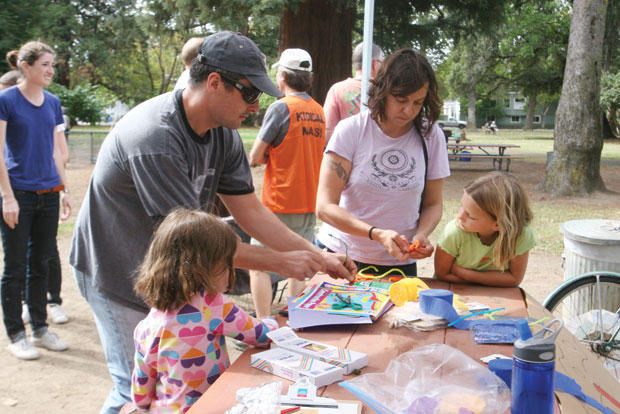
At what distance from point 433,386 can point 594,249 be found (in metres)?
2.85

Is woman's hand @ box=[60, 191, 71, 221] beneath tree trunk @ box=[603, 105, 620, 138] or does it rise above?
beneath

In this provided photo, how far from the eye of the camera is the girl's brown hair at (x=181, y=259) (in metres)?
1.75

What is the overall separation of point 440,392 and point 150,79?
1635 inches

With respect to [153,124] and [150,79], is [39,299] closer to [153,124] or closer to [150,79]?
[153,124]

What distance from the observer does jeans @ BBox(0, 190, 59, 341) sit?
3.95 meters

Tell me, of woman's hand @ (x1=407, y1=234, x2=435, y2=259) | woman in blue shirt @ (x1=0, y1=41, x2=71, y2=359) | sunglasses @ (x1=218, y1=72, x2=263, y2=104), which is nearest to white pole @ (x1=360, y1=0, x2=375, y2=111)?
woman's hand @ (x1=407, y1=234, x2=435, y2=259)

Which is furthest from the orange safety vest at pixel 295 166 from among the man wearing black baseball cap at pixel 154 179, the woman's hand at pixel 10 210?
the man wearing black baseball cap at pixel 154 179

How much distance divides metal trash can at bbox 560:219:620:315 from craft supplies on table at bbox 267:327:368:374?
250 cm

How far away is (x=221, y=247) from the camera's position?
1.83 meters

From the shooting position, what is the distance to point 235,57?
1.96 metres

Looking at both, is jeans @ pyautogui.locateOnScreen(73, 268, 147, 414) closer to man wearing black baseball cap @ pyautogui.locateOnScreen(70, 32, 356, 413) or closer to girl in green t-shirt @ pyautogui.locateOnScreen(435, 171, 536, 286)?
man wearing black baseball cap @ pyautogui.locateOnScreen(70, 32, 356, 413)

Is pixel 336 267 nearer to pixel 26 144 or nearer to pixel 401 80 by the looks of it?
pixel 401 80

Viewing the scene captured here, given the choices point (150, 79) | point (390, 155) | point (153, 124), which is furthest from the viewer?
point (150, 79)

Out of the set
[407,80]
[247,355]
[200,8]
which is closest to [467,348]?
[247,355]
